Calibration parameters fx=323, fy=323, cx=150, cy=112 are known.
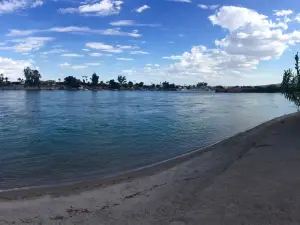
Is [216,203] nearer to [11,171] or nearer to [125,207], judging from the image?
[125,207]

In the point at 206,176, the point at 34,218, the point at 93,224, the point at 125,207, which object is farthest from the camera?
the point at 206,176

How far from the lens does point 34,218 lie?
805 centimetres

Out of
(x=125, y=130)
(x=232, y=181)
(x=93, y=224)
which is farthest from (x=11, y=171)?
(x=125, y=130)

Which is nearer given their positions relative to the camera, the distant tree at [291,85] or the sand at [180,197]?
the sand at [180,197]

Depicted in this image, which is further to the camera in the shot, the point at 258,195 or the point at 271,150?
the point at 271,150

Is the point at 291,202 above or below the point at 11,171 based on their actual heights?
above

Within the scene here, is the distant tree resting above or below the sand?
above

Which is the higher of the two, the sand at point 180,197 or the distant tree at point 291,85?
the distant tree at point 291,85

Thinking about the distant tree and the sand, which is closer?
the sand

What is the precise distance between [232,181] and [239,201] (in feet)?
7.00

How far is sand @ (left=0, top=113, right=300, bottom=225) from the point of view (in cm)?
765

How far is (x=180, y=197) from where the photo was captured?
9.43 meters

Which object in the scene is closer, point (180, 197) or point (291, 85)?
point (180, 197)

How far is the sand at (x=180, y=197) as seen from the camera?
7.65 metres
